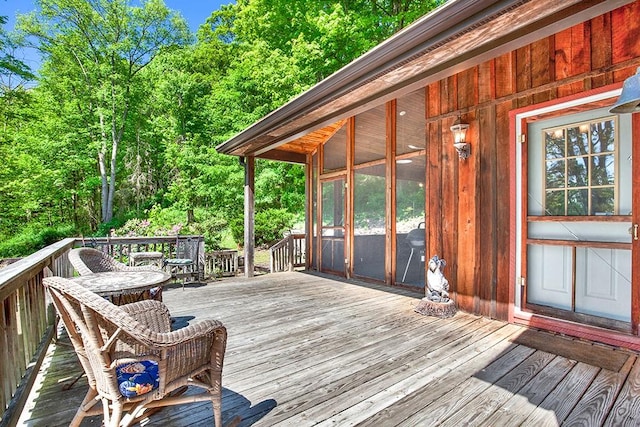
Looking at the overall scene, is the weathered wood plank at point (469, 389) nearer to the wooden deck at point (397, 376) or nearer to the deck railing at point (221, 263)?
the wooden deck at point (397, 376)

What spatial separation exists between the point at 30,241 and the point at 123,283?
14.2 m

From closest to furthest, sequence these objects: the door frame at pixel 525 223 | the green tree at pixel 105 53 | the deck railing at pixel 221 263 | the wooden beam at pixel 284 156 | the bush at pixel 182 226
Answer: the door frame at pixel 525 223 < the deck railing at pixel 221 263 < the wooden beam at pixel 284 156 < the bush at pixel 182 226 < the green tree at pixel 105 53

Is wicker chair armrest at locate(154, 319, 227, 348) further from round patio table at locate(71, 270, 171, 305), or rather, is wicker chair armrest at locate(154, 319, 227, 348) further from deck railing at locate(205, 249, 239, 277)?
deck railing at locate(205, 249, 239, 277)

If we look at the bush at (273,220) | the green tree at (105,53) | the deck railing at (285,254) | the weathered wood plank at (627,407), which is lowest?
the weathered wood plank at (627,407)

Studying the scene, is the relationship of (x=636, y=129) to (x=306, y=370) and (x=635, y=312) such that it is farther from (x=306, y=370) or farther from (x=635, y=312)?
(x=306, y=370)

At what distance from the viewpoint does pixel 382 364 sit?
7.86ft

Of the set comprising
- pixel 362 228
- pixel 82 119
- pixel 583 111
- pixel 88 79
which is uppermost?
pixel 88 79

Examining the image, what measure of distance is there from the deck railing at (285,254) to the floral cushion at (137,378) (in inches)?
202

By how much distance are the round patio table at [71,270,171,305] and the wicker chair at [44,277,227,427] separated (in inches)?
28.1

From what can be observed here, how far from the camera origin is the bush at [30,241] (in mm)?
11852

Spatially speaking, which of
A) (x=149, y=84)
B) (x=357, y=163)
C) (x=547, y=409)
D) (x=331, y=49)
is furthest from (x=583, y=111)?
(x=149, y=84)

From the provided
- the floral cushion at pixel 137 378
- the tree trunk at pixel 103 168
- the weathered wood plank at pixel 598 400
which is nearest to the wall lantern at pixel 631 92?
the weathered wood plank at pixel 598 400

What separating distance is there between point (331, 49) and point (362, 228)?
20.7ft

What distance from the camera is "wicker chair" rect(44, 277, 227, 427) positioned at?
1.41 meters
